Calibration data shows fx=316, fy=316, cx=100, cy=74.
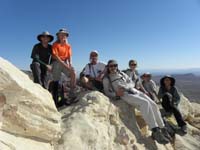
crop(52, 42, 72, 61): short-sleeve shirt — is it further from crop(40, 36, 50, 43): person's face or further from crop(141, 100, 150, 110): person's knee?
crop(141, 100, 150, 110): person's knee

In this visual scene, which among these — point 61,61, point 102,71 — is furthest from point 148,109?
point 61,61

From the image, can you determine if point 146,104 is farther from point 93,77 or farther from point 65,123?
point 65,123

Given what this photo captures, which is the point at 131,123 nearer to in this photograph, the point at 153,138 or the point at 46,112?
the point at 153,138

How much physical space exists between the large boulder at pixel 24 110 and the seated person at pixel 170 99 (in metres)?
5.66

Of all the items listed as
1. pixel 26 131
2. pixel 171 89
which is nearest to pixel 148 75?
pixel 171 89

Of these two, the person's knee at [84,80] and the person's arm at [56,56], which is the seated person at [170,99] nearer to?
the person's knee at [84,80]

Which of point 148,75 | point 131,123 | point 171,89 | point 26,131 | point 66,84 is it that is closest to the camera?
point 26,131

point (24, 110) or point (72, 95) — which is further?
point (72, 95)

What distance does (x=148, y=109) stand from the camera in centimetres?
1125

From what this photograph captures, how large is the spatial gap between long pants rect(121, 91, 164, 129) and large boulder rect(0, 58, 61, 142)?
3.37 m

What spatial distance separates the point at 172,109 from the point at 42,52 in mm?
5822

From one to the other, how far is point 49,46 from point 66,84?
1.65 meters

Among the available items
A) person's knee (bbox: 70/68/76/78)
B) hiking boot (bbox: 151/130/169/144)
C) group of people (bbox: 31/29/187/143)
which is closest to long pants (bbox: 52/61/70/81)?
group of people (bbox: 31/29/187/143)

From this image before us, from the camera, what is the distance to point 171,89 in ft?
45.3
